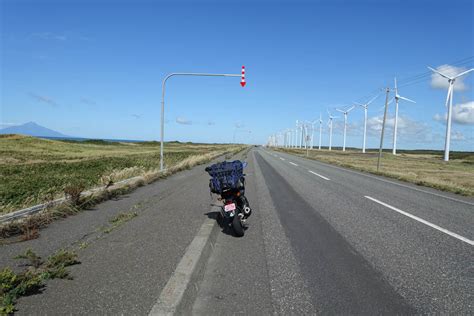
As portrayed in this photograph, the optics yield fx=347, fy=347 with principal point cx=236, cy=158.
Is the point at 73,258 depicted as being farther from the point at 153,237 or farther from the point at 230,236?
the point at 230,236

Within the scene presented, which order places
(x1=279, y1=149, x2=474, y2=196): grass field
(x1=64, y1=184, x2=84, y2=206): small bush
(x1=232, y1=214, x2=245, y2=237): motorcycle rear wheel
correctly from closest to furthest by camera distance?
(x1=232, y1=214, x2=245, y2=237): motorcycle rear wheel
(x1=64, y1=184, x2=84, y2=206): small bush
(x1=279, y1=149, x2=474, y2=196): grass field

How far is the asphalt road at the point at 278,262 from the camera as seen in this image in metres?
3.44

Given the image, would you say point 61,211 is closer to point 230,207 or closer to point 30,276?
point 230,207

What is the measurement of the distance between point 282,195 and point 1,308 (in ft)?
29.8

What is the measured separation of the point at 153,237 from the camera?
555 centimetres

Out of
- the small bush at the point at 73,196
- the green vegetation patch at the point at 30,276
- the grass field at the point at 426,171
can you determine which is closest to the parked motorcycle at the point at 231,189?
the green vegetation patch at the point at 30,276

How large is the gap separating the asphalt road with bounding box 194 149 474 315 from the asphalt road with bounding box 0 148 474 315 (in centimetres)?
→ 2

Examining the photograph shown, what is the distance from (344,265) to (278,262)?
2.85 feet

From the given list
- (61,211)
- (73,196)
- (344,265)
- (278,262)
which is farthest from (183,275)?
(73,196)

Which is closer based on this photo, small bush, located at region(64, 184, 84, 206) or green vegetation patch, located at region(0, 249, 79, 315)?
green vegetation patch, located at region(0, 249, 79, 315)

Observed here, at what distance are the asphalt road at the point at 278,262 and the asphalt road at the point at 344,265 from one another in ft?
0.05

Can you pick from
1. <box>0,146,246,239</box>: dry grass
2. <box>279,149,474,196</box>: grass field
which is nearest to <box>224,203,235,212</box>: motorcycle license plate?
<box>0,146,246,239</box>: dry grass

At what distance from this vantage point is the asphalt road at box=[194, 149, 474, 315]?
3.52 m

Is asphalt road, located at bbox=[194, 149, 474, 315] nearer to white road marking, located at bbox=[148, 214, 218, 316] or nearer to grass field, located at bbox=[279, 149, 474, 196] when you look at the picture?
white road marking, located at bbox=[148, 214, 218, 316]
